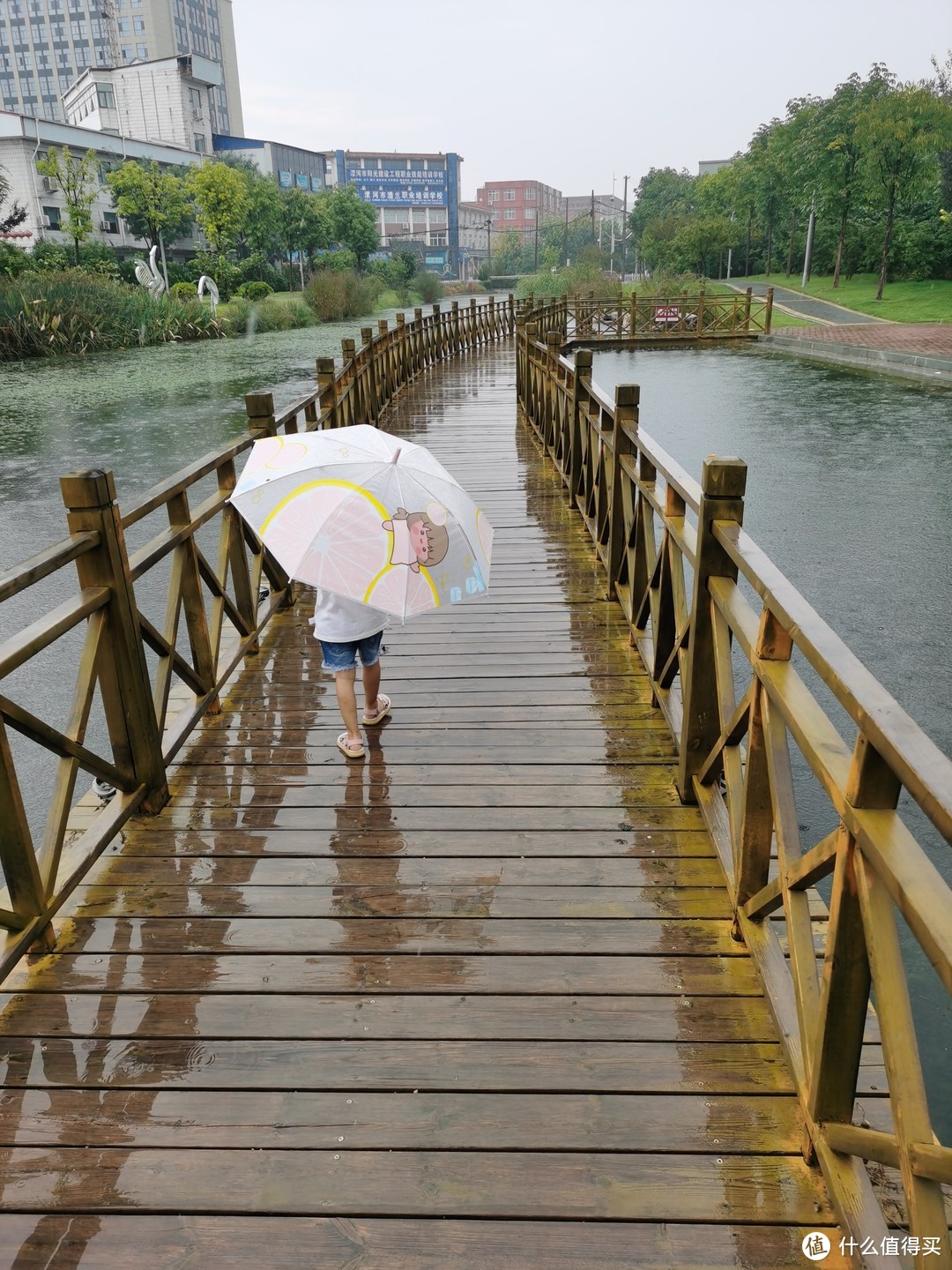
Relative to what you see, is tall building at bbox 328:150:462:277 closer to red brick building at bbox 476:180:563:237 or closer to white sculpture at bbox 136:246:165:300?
red brick building at bbox 476:180:563:237

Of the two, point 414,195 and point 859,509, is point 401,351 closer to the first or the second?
point 859,509

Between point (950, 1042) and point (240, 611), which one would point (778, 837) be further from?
point (240, 611)

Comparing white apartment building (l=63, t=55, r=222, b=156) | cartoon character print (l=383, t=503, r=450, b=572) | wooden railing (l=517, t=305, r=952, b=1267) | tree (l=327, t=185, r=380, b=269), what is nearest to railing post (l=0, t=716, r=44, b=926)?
cartoon character print (l=383, t=503, r=450, b=572)

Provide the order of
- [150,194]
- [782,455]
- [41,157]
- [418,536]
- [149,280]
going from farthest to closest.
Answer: [41,157], [150,194], [149,280], [782,455], [418,536]

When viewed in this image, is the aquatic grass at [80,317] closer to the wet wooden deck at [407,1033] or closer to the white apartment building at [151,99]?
the wet wooden deck at [407,1033]

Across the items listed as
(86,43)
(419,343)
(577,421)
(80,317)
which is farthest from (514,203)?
(577,421)

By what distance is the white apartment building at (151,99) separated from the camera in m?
62.2

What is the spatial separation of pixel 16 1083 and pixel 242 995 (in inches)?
19.3

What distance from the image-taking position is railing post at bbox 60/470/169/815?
263 cm

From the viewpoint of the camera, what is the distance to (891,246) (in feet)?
133

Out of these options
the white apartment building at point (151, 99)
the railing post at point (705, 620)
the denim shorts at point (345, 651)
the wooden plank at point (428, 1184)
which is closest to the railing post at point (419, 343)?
the denim shorts at point (345, 651)

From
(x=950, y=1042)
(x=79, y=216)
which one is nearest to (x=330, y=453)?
(x=950, y=1042)

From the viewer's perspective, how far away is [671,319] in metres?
29.0

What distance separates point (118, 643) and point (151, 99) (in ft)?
238
